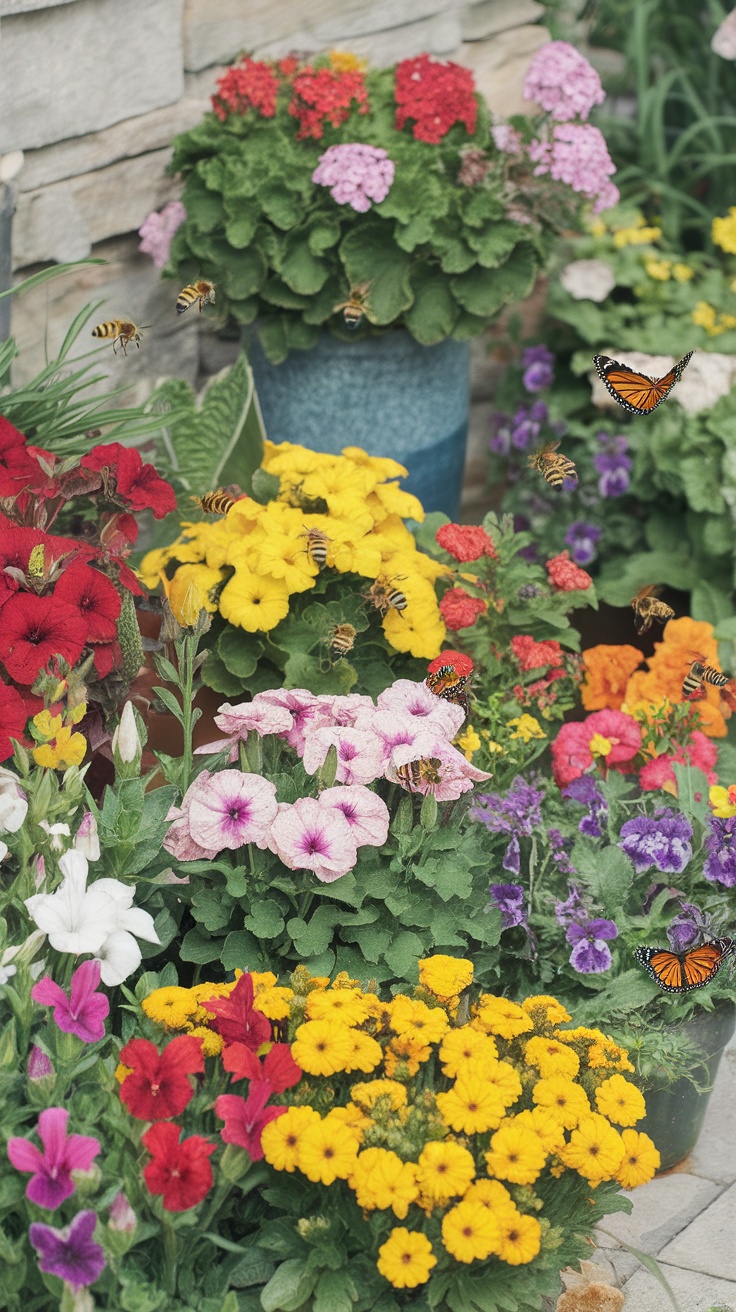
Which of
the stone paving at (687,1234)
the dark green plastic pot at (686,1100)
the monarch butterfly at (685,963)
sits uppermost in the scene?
the monarch butterfly at (685,963)

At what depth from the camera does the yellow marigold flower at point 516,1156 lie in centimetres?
147

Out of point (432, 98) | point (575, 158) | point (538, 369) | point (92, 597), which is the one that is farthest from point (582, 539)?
point (92, 597)

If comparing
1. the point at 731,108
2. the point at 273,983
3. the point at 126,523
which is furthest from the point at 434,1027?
the point at 731,108

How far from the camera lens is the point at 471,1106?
Result: 1522 mm

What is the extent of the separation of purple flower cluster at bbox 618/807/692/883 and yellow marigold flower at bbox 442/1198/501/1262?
764 millimetres

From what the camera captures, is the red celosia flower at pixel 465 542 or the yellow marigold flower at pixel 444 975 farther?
the red celosia flower at pixel 465 542

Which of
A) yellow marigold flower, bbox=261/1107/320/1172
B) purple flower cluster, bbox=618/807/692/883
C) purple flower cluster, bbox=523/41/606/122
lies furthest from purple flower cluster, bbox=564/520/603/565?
yellow marigold flower, bbox=261/1107/320/1172

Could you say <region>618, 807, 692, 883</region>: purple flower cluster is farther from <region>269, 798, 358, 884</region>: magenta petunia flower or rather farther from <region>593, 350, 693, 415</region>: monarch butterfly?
<region>593, 350, 693, 415</region>: monarch butterfly

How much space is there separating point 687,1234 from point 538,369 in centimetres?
241

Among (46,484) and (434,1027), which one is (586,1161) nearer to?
(434,1027)

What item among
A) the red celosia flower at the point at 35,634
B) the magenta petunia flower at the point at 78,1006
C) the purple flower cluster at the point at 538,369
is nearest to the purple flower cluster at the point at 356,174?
the purple flower cluster at the point at 538,369

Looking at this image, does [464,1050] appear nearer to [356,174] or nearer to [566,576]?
[566,576]

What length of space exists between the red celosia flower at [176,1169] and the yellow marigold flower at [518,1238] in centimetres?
31

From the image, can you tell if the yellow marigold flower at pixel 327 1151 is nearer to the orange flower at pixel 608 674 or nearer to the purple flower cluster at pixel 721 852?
the purple flower cluster at pixel 721 852
